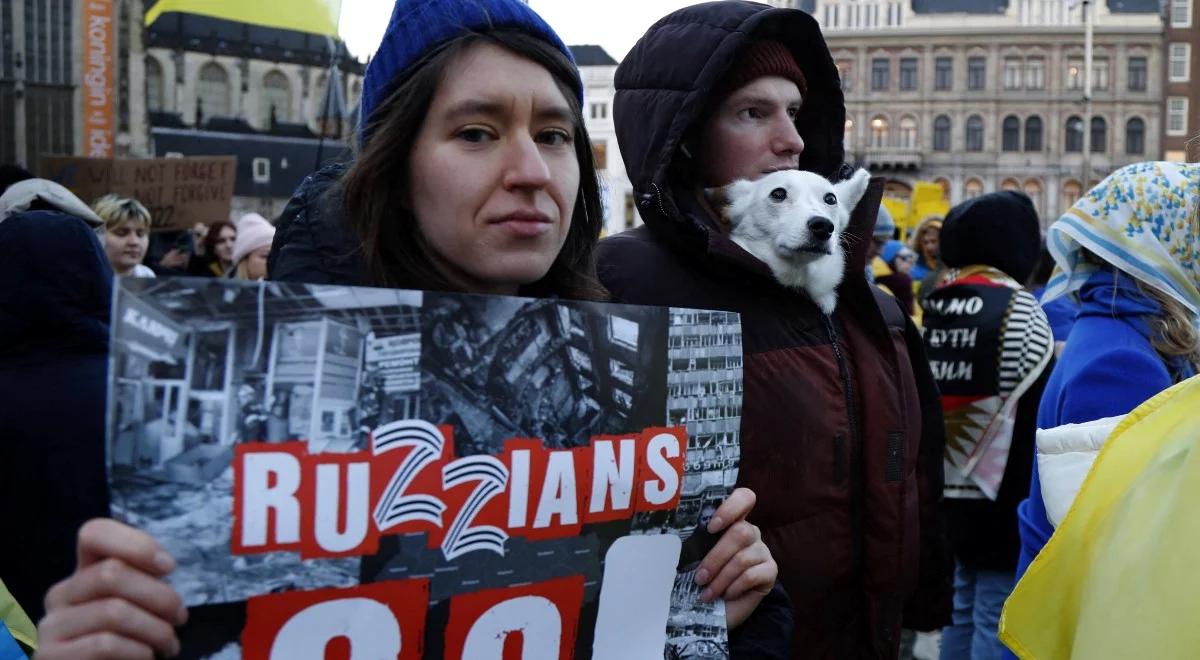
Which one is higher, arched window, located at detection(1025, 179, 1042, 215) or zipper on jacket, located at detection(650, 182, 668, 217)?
arched window, located at detection(1025, 179, 1042, 215)

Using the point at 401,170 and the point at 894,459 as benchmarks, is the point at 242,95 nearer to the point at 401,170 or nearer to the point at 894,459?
the point at 894,459

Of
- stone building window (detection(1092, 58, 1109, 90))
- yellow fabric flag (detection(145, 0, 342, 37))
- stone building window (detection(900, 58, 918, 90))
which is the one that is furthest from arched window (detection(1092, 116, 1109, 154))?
yellow fabric flag (detection(145, 0, 342, 37))

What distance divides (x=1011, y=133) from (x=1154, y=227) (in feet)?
217

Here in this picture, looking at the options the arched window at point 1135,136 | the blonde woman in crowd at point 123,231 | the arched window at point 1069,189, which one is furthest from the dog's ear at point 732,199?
the arched window at point 1135,136

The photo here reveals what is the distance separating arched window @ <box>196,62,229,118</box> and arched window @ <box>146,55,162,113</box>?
2.53 m

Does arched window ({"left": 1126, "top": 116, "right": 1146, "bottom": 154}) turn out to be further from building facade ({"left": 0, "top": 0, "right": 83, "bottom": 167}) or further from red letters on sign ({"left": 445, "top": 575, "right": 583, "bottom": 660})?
red letters on sign ({"left": 445, "top": 575, "right": 583, "bottom": 660})

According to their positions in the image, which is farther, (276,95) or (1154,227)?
(276,95)

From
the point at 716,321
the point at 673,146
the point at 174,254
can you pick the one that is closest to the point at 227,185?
the point at 174,254

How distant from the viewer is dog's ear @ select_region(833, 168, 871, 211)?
258cm

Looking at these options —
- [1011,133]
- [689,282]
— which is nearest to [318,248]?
[689,282]

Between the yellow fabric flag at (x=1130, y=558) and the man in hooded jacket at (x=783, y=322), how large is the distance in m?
0.91

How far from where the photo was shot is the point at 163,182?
29.3ft

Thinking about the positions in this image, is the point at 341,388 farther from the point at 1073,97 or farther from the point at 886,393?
the point at 1073,97

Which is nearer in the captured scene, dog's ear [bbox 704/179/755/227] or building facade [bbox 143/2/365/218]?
dog's ear [bbox 704/179/755/227]
